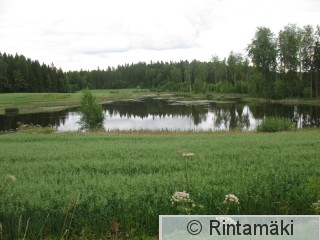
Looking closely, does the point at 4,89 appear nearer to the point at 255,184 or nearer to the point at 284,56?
the point at 284,56

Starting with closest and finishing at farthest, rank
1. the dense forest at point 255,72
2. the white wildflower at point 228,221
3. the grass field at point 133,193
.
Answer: the white wildflower at point 228,221 < the grass field at point 133,193 < the dense forest at point 255,72

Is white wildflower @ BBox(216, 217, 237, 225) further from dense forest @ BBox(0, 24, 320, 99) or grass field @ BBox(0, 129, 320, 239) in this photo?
dense forest @ BBox(0, 24, 320, 99)

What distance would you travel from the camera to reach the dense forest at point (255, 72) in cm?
7300

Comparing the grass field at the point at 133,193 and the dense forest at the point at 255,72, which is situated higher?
the dense forest at the point at 255,72

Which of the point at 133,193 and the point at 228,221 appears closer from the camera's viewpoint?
the point at 228,221

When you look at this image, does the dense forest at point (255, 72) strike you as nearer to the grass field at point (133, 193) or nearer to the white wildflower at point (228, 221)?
the grass field at point (133, 193)

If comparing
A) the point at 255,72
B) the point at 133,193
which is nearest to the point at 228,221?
the point at 133,193

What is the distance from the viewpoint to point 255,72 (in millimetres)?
86312

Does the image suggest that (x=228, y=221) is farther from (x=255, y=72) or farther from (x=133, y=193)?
(x=255, y=72)

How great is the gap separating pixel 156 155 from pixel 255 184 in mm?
5736

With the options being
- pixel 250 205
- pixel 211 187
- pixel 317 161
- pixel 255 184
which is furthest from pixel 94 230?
pixel 317 161

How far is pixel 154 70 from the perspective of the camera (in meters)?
184

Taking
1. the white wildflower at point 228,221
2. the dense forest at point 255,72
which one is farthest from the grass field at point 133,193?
the dense forest at point 255,72

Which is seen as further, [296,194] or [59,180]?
[59,180]
